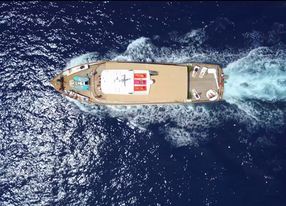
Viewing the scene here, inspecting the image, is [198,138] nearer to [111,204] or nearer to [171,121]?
[171,121]

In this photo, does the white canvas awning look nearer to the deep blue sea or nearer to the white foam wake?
the deep blue sea

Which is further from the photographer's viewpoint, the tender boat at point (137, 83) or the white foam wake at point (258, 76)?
the white foam wake at point (258, 76)

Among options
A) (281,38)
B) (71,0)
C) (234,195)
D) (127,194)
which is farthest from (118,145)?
(281,38)

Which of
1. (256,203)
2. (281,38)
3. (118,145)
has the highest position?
(281,38)

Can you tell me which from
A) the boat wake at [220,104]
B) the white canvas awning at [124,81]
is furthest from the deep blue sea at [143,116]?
the white canvas awning at [124,81]

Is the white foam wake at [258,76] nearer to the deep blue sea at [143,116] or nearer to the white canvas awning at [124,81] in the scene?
the deep blue sea at [143,116]

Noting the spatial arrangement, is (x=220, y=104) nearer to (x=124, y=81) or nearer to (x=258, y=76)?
(x=258, y=76)
